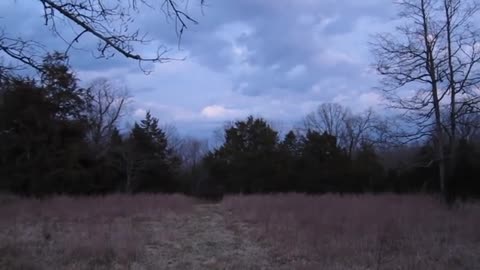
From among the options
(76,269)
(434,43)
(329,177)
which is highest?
(434,43)

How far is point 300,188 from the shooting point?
40438 millimetres

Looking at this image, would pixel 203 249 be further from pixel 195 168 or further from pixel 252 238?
pixel 195 168

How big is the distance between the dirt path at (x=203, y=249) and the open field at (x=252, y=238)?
0.08ft

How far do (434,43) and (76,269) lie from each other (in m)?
16.1

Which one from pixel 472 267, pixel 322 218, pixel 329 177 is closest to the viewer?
pixel 472 267

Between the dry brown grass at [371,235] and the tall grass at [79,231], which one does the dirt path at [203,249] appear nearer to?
the tall grass at [79,231]

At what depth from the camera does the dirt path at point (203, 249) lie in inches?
418

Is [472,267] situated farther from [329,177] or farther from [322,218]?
[329,177]

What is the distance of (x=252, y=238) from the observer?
14.7m

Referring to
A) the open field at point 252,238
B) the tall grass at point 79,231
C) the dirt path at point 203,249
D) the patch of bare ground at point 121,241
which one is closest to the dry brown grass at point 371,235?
the open field at point 252,238

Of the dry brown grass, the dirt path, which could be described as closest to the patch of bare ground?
the dirt path

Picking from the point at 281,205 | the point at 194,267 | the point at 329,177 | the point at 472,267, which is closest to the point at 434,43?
the point at 281,205

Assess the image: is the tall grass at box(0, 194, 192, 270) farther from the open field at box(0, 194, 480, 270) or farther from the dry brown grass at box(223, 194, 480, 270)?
the dry brown grass at box(223, 194, 480, 270)

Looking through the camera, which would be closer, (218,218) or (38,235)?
(38,235)
